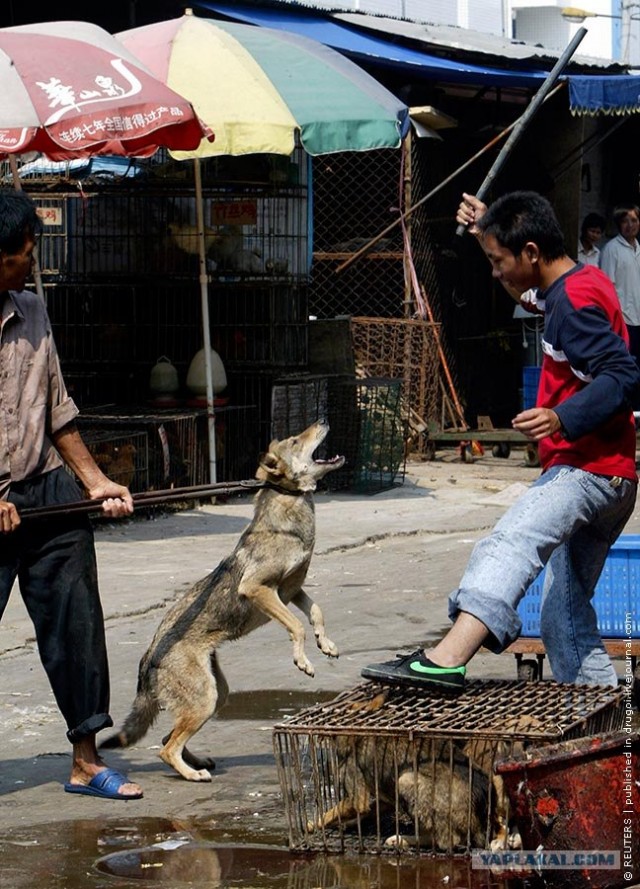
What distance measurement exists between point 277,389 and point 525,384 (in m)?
3.72

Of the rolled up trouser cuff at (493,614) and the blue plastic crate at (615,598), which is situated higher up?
the rolled up trouser cuff at (493,614)

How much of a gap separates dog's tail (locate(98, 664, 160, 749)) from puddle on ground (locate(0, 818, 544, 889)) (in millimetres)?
672

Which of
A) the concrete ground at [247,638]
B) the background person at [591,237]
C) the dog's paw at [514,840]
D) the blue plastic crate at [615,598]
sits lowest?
the concrete ground at [247,638]

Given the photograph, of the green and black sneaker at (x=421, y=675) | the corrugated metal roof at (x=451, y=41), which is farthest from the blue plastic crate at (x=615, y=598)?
the corrugated metal roof at (x=451, y=41)

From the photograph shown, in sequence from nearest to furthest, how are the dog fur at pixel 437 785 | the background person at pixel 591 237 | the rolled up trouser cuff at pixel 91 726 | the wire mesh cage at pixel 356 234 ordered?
the dog fur at pixel 437 785 < the rolled up trouser cuff at pixel 91 726 < the wire mesh cage at pixel 356 234 < the background person at pixel 591 237

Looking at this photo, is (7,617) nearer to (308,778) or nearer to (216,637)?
(216,637)

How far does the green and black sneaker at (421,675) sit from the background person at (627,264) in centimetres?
1162

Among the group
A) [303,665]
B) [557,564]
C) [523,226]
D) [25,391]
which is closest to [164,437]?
[303,665]

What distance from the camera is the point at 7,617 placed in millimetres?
8883

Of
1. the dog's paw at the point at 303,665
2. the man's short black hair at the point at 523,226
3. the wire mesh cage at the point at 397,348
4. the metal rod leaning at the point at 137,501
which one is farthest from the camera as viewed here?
the wire mesh cage at the point at 397,348

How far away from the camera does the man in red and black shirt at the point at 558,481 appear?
493cm

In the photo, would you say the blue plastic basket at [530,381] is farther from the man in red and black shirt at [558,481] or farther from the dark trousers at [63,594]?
the dark trousers at [63,594]

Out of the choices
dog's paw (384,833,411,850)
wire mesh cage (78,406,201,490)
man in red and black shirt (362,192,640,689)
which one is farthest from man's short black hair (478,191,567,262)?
wire mesh cage (78,406,201,490)

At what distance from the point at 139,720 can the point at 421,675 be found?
156 centimetres
